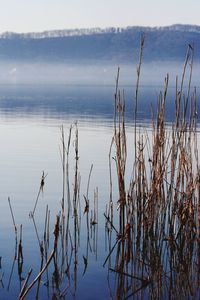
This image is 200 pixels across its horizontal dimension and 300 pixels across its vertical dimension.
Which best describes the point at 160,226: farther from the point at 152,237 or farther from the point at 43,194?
the point at 43,194

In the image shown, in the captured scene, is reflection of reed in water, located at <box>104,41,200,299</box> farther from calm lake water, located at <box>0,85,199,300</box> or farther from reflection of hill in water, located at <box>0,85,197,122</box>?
reflection of hill in water, located at <box>0,85,197,122</box>

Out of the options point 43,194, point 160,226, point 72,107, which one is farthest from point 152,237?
point 72,107

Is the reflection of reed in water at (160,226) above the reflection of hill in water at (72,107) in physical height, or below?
above

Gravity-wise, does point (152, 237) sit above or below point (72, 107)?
above

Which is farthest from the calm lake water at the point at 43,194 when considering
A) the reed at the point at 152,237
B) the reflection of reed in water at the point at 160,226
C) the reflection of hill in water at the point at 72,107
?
the reflection of hill in water at the point at 72,107

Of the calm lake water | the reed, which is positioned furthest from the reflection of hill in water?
the reed

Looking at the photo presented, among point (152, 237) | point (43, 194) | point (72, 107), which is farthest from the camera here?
point (72, 107)

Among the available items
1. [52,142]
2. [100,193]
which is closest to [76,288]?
[100,193]

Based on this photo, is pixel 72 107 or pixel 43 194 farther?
pixel 72 107

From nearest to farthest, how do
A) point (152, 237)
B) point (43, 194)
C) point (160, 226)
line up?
point (152, 237), point (160, 226), point (43, 194)

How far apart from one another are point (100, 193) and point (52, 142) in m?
11.8

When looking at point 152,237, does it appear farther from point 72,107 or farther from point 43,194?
point 72,107

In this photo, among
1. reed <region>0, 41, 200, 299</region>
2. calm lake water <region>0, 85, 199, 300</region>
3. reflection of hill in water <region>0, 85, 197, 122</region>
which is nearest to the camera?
reed <region>0, 41, 200, 299</region>

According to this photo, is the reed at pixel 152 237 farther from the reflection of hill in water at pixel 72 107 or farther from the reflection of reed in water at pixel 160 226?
the reflection of hill in water at pixel 72 107
